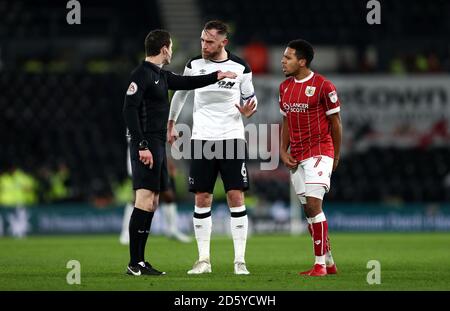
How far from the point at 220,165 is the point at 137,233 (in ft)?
3.48

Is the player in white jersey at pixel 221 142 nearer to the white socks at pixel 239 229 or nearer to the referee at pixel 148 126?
the white socks at pixel 239 229

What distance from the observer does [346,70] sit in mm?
25516

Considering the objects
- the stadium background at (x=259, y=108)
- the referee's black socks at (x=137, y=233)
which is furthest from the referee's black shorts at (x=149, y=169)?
the stadium background at (x=259, y=108)

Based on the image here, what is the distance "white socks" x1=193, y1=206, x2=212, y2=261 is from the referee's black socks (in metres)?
0.60

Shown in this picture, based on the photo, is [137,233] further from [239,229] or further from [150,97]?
[150,97]

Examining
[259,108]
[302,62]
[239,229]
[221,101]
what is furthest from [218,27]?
[259,108]

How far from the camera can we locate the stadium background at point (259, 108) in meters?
22.0

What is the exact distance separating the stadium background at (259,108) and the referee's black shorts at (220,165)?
429 inches

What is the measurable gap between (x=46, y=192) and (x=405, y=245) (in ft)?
33.0

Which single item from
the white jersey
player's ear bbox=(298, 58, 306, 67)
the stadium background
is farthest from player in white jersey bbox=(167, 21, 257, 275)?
the stadium background

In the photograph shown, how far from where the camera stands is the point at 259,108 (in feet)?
79.8

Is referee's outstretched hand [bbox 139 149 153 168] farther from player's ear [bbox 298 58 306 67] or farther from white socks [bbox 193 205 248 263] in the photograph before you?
player's ear [bbox 298 58 306 67]

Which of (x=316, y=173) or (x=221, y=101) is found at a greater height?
(x=221, y=101)
